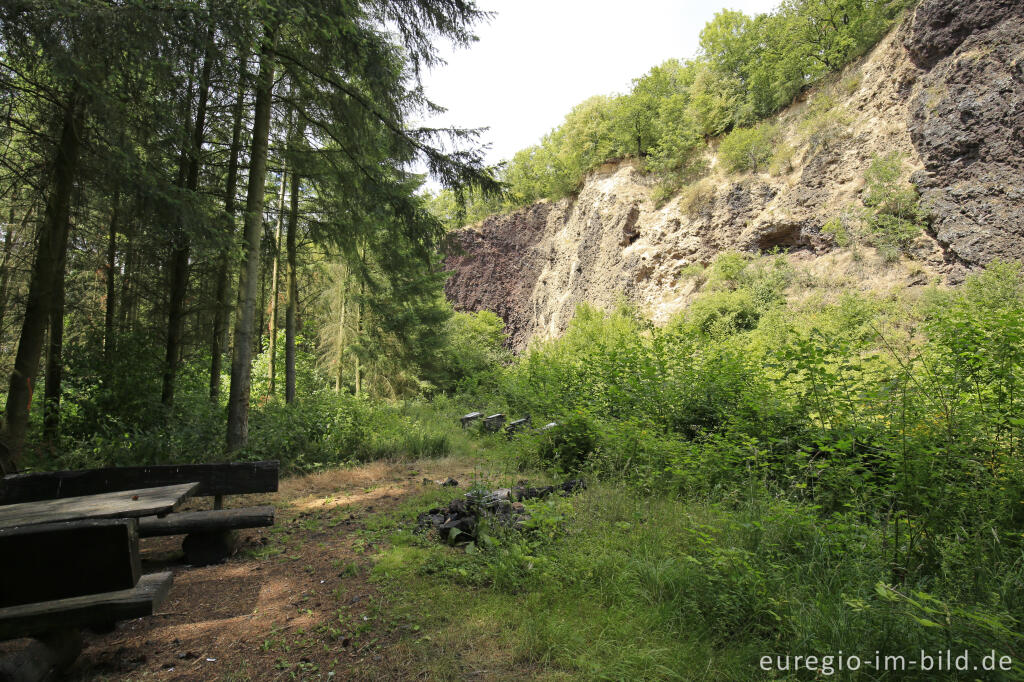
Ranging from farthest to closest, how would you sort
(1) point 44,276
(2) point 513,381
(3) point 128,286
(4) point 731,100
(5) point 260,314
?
(4) point 731,100, (5) point 260,314, (2) point 513,381, (3) point 128,286, (1) point 44,276

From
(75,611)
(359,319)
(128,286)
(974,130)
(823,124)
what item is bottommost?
(75,611)

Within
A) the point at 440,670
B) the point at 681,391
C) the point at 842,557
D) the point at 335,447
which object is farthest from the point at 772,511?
the point at 335,447

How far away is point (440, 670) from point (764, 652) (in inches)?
67.7

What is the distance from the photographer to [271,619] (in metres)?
3.02

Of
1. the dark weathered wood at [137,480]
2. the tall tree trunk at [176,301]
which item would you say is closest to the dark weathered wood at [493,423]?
the tall tree trunk at [176,301]

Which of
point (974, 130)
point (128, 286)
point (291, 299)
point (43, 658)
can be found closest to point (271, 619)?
point (43, 658)

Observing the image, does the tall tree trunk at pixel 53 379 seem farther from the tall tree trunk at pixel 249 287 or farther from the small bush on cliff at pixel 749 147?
the small bush on cliff at pixel 749 147

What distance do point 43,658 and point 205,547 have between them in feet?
5.89

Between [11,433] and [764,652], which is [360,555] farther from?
[11,433]

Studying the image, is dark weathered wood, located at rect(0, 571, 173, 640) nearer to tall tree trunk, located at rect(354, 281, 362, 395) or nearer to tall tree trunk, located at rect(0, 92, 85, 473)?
tall tree trunk, located at rect(0, 92, 85, 473)

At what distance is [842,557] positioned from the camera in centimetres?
299

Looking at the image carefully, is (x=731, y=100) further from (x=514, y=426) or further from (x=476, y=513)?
(x=476, y=513)

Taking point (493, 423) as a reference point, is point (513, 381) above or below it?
above

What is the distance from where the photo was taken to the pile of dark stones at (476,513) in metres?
4.16
